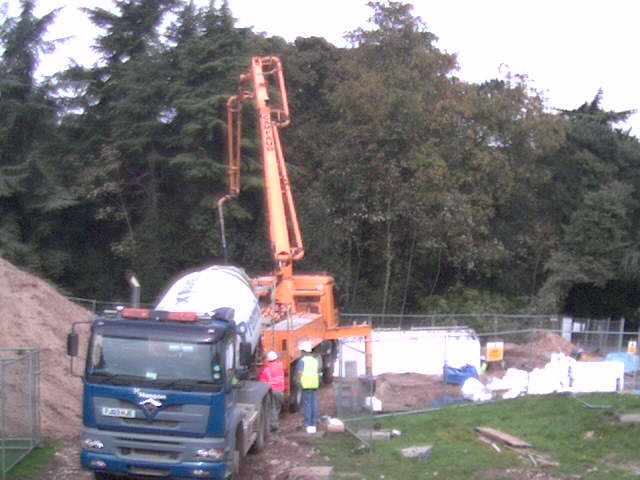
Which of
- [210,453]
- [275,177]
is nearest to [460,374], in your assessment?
[275,177]

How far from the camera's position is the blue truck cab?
12773 millimetres

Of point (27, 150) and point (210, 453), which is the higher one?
point (27, 150)

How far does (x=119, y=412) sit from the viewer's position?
12.8m

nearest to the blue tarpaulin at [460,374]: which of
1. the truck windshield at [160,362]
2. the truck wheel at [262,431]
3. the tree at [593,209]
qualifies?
the truck wheel at [262,431]

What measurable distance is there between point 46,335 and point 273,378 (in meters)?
5.70

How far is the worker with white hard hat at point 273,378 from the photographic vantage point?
17906mm

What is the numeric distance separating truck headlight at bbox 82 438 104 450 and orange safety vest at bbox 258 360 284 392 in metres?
5.35

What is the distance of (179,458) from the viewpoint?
12766 mm

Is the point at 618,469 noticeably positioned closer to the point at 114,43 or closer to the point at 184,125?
the point at 184,125

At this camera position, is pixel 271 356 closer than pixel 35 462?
No

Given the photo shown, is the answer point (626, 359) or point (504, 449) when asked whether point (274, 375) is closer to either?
point (504, 449)

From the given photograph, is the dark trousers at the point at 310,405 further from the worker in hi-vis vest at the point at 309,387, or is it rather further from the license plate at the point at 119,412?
the license plate at the point at 119,412

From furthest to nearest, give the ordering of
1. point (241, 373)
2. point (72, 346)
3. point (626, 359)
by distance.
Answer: point (626, 359) < point (241, 373) < point (72, 346)

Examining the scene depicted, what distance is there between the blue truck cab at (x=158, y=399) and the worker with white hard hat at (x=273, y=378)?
4.50 metres
